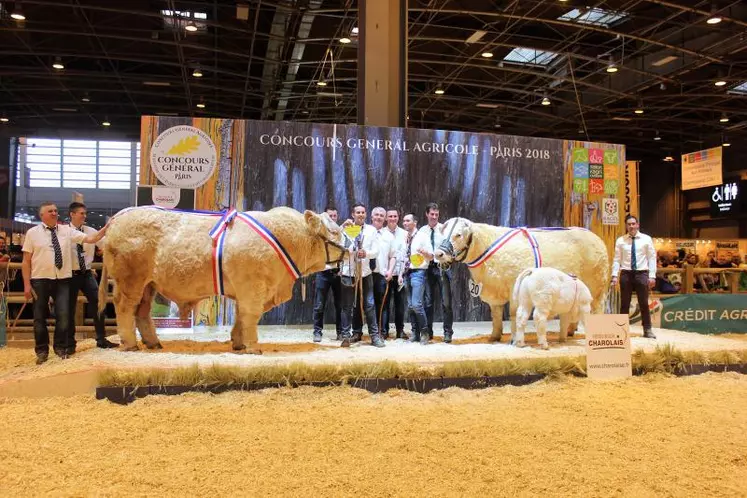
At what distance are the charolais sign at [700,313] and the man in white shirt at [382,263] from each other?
4.32m

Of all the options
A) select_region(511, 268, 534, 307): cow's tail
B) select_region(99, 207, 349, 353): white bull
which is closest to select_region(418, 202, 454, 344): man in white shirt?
select_region(511, 268, 534, 307): cow's tail

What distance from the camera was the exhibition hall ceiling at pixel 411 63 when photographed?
12500 mm

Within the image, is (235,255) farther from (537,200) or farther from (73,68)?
(73,68)

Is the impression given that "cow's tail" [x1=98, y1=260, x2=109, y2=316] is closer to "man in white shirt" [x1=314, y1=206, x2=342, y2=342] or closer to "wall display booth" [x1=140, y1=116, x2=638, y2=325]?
"wall display booth" [x1=140, y1=116, x2=638, y2=325]

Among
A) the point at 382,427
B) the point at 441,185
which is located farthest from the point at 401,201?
the point at 382,427

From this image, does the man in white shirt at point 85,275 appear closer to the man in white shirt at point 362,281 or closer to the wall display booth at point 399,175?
the wall display booth at point 399,175

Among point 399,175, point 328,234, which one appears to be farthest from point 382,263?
point 399,175

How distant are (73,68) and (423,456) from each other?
1651cm

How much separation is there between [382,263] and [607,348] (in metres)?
2.72

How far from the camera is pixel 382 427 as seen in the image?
3812 mm

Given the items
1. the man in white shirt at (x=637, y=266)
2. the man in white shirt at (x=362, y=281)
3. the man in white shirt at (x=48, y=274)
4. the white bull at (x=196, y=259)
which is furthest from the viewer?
the man in white shirt at (x=637, y=266)

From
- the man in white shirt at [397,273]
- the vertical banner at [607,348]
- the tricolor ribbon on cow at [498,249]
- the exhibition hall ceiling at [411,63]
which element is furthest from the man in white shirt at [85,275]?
the exhibition hall ceiling at [411,63]

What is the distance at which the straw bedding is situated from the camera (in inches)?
115

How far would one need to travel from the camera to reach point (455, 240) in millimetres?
6723
